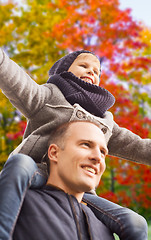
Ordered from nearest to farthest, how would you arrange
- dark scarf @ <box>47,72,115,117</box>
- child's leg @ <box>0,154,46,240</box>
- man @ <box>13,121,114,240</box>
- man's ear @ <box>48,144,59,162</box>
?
child's leg @ <box>0,154,46,240</box>, man @ <box>13,121,114,240</box>, man's ear @ <box>48,144,59,162</box>, dark scarf @ <box>47,72,115,117</box>

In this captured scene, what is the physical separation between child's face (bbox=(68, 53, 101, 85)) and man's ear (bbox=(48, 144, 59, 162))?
2.13ft

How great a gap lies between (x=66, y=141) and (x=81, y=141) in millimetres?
89

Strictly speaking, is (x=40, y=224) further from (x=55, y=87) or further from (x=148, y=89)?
(x=148, y=89)

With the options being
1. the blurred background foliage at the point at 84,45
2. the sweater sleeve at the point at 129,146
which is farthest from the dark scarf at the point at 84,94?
the blurred background foliage at the point at 84,45

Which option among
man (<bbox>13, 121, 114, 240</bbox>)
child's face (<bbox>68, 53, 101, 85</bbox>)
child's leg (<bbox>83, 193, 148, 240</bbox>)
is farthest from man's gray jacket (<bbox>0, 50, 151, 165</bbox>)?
child's leg (<bbox>83, 193, 148, 240</bbox>)

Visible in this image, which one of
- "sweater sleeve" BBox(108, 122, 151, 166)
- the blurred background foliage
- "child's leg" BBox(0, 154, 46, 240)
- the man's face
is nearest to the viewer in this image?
"child's leg" BBox(0, 154, 46, 240)

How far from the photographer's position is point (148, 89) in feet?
30.0

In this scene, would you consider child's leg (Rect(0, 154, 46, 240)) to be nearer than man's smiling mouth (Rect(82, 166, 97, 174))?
Yes

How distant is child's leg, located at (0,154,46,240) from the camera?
3.84ft

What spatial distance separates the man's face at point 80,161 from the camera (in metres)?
1.44

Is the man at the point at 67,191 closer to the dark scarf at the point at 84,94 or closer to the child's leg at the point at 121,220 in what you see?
the child's leg at the point at 121,220

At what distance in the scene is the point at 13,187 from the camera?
4.07 ft

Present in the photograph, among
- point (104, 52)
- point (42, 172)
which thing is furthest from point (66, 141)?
point (104, 52)

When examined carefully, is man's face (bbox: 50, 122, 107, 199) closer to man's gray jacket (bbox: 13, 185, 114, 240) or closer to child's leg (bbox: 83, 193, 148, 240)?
man's gray jacket (bbox: 13, 185, 114, 240)
